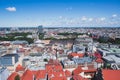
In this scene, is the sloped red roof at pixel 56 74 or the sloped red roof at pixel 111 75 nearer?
the sloped red roof at pixel 111 75

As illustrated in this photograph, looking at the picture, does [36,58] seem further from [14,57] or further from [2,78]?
[2,78]

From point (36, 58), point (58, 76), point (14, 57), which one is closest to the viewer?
point (58, 76)

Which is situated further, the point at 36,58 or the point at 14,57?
the point at 36,58

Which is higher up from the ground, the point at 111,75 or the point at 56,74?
the point at 111,75

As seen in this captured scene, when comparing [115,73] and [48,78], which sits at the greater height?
[115,73]

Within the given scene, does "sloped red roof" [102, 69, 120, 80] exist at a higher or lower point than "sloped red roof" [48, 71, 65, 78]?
higher

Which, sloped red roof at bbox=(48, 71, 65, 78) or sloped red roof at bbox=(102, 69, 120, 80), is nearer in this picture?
sloped red roof at bbox=(102, 69, 120, 80)

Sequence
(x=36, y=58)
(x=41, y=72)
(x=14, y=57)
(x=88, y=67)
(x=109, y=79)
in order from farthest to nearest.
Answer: (x=36, y=58)
(x=14, y=57)
(x=88, y=67)
(x=41, y=72)
(x=109, y=79)

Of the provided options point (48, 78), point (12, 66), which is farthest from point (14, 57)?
point (48, 78)

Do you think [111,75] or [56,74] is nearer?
[111,75]

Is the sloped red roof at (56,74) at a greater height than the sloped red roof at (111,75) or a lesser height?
lesser
